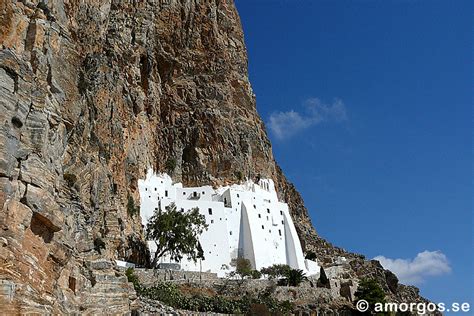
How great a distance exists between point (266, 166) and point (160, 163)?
13.0 metres

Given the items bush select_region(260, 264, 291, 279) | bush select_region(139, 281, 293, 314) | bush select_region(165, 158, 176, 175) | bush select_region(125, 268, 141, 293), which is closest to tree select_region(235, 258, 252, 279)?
bush select_region(260, 264, 291, 279)

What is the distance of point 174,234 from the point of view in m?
49.0

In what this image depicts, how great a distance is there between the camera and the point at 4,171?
42.8 feet

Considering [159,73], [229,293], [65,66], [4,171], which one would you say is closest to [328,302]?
[229,293]

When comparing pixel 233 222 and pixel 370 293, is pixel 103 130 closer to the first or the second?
pixel 233 222

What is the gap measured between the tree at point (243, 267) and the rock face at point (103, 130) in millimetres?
9383

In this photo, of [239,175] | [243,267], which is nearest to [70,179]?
[243,267]

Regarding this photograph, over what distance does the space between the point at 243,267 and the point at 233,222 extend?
18.4 ft

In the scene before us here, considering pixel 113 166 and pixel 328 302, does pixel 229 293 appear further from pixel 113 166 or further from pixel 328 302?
pixel 113 166

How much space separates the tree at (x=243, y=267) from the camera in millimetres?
50966

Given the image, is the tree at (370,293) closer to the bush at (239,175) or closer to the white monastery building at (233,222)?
the white monastery building at (233,222)

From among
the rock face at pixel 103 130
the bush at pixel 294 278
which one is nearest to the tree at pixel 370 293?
the bush at pixel 294 278

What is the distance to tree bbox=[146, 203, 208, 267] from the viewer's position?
4847cm

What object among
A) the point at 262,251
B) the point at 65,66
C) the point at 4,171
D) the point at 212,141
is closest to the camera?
the point at 4,171
